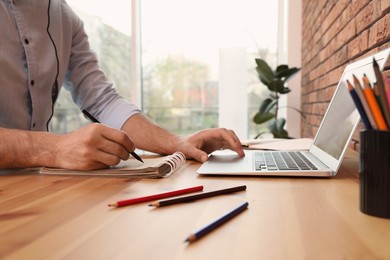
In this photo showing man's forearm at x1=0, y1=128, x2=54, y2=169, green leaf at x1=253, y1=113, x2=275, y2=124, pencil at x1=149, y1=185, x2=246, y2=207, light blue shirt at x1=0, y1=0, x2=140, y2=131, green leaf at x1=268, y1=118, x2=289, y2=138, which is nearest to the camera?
pencil at x1=149, y1=185, x2=246, y2=207

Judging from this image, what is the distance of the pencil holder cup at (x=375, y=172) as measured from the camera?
0.42 m

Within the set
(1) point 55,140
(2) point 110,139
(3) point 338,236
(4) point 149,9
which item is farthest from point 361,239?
(4) point 149,9

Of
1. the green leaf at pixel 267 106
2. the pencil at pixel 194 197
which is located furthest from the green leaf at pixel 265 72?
the pencil at pixel 194 197

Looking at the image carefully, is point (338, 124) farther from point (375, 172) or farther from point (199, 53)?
point (199, 53)

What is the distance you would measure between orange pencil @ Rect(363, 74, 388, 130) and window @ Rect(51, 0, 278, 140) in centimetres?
266

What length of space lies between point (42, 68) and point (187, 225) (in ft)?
3.06

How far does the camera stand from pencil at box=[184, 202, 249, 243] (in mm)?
A: 364

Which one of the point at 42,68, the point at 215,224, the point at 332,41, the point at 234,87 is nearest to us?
the point at 215,224

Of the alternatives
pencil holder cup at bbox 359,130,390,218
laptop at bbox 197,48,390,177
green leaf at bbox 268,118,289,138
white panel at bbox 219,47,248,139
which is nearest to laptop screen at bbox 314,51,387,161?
laptop at bbox 197,48,390,177

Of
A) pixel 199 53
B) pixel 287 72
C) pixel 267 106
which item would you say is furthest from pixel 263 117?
pixel 199 53

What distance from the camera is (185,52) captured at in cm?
321

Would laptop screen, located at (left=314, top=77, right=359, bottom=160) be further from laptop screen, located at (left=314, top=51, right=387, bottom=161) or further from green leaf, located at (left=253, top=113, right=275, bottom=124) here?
green leaf, located at (left=253, top=113, right=275, bottom=124)

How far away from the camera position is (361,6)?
105 centimetres

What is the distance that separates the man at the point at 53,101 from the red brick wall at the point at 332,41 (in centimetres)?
48
